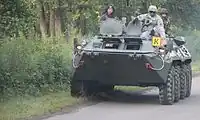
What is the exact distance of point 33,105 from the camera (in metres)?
14.2

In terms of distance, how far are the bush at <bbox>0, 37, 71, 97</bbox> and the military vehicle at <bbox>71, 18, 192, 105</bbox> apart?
3.59 ft

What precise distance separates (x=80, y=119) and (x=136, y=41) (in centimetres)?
380

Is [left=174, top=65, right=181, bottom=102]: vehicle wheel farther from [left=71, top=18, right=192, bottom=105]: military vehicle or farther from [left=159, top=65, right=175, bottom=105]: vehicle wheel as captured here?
[left=159, top=65, right=175, bottom=105]: vehicle wheel

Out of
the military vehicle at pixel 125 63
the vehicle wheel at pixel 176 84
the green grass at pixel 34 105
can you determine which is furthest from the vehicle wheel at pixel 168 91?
the green grass at pixel 34 105

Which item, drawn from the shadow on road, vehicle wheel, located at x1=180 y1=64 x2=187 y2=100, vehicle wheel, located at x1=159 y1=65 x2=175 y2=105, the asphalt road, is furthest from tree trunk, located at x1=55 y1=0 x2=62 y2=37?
vehicle wheel, located at x1=159 y1=65 x2=175 y2=105

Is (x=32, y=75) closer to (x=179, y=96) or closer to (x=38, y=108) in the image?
(x=38, y=108)

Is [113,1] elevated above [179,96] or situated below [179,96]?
above

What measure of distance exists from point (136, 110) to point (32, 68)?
134 inches

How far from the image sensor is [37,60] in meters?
17.1

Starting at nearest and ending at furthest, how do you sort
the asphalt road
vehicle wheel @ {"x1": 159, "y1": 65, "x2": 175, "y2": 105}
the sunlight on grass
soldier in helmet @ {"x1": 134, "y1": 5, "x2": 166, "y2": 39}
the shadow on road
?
the sunlight on grass < the asphalt road < vehicle wheel @ {"x1": 159, "y1": 65, "x2": 175, "y2": 105} < soldier in helmet @ {"x1": 134, "y1": 5, "x2": 166, "y2": 39} < the shadow on road

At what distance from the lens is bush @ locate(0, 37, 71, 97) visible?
15.6 m

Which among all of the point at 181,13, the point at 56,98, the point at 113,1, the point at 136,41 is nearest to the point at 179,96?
the point at 136,41

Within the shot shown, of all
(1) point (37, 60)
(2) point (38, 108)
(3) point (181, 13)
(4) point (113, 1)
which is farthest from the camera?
(3) point (181, 13)

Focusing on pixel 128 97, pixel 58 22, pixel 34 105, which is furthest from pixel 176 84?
pixel 58 22
